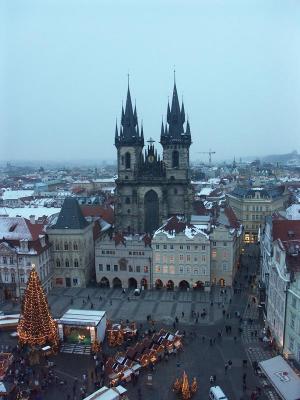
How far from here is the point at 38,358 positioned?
49688 mm

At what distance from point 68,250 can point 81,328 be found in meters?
26.5

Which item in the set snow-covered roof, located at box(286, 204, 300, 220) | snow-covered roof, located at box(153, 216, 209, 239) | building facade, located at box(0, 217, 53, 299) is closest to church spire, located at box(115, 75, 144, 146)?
snow-covered roof, located at box(153, 216, 209, 239)

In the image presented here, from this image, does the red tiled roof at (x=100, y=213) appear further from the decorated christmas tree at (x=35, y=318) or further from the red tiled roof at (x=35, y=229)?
the decorated christmas tree at (x=35, y=318)

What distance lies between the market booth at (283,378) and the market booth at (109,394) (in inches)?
525

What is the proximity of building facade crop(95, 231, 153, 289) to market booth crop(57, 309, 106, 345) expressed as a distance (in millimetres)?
22088

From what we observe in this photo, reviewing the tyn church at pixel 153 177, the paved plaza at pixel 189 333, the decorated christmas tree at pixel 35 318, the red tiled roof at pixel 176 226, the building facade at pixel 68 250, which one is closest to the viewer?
the paved plaza at pixel 189 333

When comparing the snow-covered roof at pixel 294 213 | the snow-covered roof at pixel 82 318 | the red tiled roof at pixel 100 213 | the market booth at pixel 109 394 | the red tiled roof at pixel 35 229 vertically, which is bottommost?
the market booth at pixel 109 394

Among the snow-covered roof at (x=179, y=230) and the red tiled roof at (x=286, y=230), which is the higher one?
the red tiled roof at (x=286, y=230)

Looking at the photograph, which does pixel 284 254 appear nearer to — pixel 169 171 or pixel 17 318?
pixel 17 318

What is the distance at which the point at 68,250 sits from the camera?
76.9 meters

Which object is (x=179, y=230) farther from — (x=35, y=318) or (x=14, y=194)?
(x=14, y=194)

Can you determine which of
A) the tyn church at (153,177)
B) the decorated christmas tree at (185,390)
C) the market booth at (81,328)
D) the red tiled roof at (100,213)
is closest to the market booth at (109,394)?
the decorated christmas tree at (185,390)

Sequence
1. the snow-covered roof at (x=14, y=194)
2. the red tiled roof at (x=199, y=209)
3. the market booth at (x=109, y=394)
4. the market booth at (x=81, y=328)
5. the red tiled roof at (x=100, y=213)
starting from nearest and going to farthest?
the market booth at (x=109, y=394)
the market booth at (x=81, y=328)
the red tiled roof at (x=199, y=209)
the red tiled roof at (x=100, y=213)
the snow-covered roof at (x=14, y=194)

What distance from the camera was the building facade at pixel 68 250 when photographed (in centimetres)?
7656
